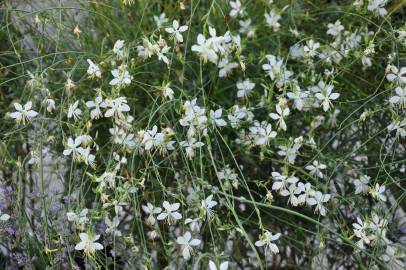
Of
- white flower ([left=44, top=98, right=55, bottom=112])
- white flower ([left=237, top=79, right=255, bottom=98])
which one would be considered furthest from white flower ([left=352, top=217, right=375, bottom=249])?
white flower ([left=44, top=98, right=55, bottom=112])

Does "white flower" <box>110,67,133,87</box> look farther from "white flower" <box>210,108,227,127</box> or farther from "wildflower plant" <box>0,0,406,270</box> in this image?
"white flower" <box>210,108,227,127</box>

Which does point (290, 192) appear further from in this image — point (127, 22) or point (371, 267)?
point (127, 22)

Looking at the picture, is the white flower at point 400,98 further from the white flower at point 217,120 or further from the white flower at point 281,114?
the white flower at point 217,120

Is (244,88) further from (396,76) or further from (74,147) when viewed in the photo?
(74,147)

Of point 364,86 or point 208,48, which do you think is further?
point 364,86

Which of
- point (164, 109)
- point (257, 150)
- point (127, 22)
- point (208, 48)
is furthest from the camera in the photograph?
point (127, 22)

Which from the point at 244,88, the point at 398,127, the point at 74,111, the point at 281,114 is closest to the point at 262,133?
the point at 281,114

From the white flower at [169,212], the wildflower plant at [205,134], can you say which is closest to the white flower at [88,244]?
the wildflower plant at [205,134]

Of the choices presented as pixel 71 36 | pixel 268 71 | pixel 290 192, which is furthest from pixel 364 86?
pixel 71 36
